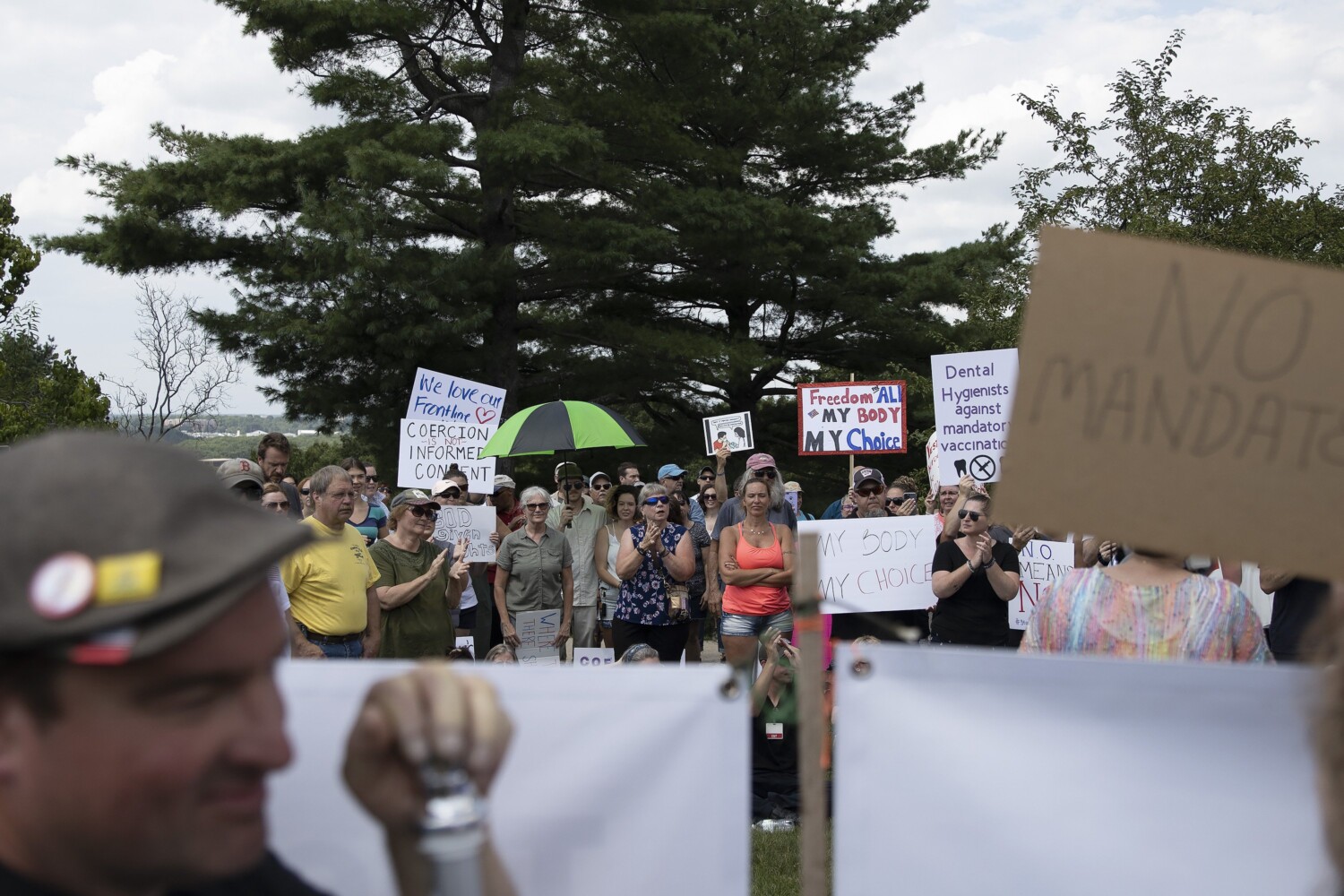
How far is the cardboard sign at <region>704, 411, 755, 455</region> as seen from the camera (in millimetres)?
12609

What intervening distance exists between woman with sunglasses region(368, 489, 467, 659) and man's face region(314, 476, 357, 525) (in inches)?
22.7

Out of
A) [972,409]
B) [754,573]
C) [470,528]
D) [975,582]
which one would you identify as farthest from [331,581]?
[972,409]

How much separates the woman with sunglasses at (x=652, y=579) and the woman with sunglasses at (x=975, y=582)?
7.61 feet

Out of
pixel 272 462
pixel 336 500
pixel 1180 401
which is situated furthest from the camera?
pixel 272 462

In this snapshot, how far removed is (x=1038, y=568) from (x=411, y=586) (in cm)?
382

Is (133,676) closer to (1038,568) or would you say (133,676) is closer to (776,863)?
(776,863)

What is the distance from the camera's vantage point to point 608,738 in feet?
5.61

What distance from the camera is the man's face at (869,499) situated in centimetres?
948

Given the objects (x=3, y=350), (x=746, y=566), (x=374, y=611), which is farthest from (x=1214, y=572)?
(x=3, y=350)

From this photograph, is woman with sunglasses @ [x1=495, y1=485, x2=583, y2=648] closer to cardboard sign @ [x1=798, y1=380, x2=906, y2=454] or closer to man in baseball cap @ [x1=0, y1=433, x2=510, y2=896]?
cardboard sign @ [x1=798, y1=380, x2=906, y2=454]

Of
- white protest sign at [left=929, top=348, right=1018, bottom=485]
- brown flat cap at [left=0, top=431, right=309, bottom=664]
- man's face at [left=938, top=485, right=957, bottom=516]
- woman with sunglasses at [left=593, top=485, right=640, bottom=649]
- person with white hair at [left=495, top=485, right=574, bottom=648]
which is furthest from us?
woman with sunglasses at [left=593, top=485, right=640, bottom=649]

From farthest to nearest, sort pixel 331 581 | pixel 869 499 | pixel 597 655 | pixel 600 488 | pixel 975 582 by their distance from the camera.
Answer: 1. pixel 600 488
2. pixel 869 499
3. pixel 597 655
4. pixel 975 582
5. pixel 331 581

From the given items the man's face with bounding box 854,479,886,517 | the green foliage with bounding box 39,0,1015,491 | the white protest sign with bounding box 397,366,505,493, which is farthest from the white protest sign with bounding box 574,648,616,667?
the green foliage with bounding box 39,0,1015,491

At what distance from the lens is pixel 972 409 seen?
29.7 ft
